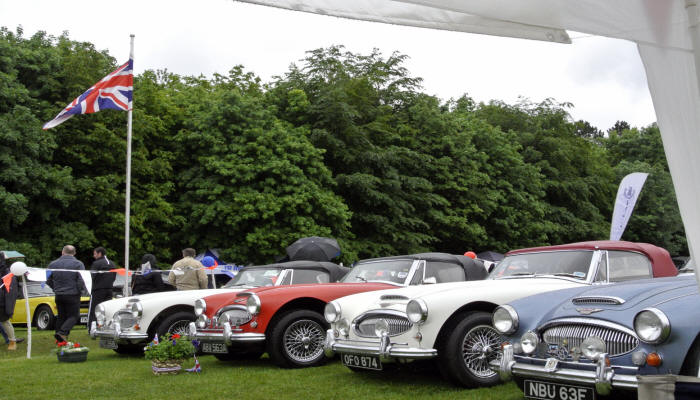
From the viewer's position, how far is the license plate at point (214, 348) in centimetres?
948

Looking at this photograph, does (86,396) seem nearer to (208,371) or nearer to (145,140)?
(208,371)

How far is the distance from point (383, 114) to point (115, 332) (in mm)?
25980

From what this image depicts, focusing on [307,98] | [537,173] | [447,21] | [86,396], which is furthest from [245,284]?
[537,173]

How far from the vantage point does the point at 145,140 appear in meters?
29.8

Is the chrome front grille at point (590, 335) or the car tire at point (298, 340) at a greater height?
the chrome front grille at point (590, 335)

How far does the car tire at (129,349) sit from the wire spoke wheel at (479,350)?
6965mm

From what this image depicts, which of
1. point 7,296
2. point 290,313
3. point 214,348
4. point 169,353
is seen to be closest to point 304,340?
point 290,313

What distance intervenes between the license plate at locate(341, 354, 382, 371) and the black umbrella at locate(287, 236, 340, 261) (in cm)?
932

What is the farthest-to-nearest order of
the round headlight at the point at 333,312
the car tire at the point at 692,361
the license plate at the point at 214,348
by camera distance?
the license plate at the point at 214,348 → the round headlight at the point at 333,312 → the car tire at the point at 692,361

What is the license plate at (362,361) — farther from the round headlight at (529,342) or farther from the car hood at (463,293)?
the round headlight at (529,342)

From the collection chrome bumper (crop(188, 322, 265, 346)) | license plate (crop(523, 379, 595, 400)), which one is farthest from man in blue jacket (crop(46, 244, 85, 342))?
license plate (crop(523, 379, 595, 400))

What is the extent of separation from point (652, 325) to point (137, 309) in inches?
322

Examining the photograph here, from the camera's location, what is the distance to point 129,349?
12062 millimetres

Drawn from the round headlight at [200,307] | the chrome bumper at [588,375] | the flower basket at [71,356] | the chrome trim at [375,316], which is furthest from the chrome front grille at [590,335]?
the flower basket at [71,356]
